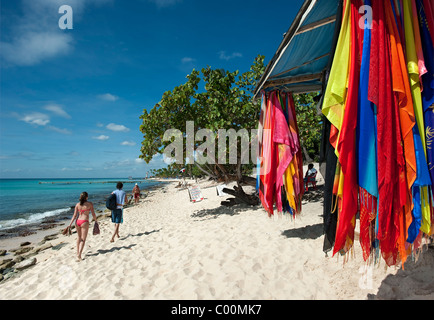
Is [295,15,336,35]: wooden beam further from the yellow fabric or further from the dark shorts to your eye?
the dark shorts

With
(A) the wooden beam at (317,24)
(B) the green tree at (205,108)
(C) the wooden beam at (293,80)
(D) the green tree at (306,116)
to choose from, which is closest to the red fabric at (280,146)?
(C) the wooden beam at (293,80)

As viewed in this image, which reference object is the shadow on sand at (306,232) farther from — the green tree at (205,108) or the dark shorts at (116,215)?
the dark shorts at (116,215)

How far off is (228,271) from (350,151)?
10.9 ft

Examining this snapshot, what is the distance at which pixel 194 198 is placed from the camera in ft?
54.6

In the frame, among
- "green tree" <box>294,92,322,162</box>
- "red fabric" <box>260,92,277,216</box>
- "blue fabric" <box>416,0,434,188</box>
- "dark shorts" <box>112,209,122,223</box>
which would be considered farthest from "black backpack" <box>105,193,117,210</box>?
"blue fabric" <box>416,0,434,188</box>

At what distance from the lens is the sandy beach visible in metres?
2.98

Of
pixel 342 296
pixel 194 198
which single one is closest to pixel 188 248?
pixel 342 296

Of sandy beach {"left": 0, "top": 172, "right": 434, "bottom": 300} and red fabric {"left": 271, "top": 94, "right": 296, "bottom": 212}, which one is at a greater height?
red fabric {"left": 271, "top": 94, "right": 296, "bottom": 212}

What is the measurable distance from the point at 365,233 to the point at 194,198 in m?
15.5

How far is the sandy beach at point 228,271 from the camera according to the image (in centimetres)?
298

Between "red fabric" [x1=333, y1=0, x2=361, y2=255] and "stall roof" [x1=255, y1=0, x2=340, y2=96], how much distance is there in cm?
23

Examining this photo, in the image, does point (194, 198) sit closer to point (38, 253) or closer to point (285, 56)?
point (38, 253)

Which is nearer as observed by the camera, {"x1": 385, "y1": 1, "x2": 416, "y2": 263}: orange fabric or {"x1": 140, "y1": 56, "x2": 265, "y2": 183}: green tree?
{"x1": 385, "y1": 1, "x2": 416, "y2": 263}: orange fabric

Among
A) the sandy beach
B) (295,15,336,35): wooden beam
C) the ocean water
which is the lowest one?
the ocean water
